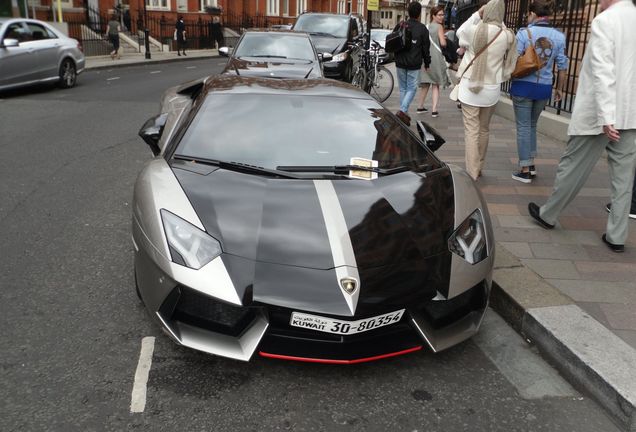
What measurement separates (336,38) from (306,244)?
11.3 metres

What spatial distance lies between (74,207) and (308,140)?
2820 mm

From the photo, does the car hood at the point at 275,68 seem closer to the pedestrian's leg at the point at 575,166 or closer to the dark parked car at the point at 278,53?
the dark parked car at the point at 278,53

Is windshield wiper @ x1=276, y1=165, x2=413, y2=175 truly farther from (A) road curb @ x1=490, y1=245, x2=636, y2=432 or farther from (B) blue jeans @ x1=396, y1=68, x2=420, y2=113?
(B) blue jeans @ x1=396, y1=68, x2=420, y2=113

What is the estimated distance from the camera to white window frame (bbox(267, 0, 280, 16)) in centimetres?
4931

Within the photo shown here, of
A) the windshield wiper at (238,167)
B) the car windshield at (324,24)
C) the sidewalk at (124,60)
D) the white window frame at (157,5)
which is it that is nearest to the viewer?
the windshield wiper at (238,167)

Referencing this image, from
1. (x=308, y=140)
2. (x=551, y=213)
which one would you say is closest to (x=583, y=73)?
(x=551, y=213)

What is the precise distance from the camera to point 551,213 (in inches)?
A: 190

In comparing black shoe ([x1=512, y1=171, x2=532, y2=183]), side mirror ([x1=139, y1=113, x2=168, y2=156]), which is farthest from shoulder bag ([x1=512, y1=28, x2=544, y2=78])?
side mirror ([x1=139, y1=113, x2=168, y2=156])

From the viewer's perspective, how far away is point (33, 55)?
12945 mm

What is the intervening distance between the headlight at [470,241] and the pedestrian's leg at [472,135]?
2.90 meters

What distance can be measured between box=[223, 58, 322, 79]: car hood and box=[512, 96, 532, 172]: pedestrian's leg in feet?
10.5

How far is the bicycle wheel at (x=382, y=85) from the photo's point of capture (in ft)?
44.0

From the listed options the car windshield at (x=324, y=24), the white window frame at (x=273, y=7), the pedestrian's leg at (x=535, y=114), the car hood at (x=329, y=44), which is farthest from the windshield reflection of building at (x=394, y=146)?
the white window frame at (x=273, y=7)

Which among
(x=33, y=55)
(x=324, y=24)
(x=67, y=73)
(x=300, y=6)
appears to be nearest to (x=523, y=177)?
(x=324, y=24)
